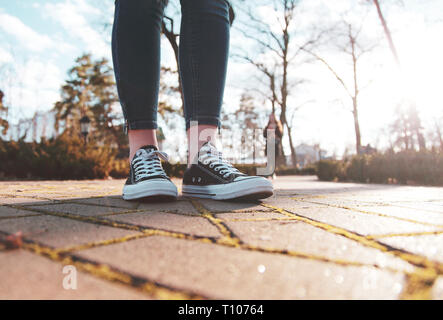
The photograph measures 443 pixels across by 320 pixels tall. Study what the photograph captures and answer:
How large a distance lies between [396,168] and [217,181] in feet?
23.4

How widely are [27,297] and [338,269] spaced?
1.55 feet

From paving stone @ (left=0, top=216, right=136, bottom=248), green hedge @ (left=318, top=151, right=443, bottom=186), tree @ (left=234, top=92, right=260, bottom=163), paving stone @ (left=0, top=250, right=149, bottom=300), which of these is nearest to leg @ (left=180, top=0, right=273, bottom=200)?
paving stone @ (left=0, top=216, right=136, bottom=248)

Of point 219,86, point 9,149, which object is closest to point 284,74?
point 9,149

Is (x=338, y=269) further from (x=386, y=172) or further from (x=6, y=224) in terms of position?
(x=386, y=172)

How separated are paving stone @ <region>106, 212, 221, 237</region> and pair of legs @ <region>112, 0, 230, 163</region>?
66 cm

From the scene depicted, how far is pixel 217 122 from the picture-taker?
5.08 ft

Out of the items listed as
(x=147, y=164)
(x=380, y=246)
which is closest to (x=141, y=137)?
(x=147, y=164)

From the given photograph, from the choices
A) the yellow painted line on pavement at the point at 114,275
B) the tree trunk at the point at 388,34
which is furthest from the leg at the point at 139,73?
the tree trunk at the point at 388,34

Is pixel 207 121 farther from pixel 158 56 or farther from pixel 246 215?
pixel 246 215

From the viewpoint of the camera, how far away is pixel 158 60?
4.94 feet

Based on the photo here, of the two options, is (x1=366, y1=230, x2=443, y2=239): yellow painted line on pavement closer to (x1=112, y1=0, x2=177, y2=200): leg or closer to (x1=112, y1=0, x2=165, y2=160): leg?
(x1=112, y1=0, x2=177, y2=200): leg

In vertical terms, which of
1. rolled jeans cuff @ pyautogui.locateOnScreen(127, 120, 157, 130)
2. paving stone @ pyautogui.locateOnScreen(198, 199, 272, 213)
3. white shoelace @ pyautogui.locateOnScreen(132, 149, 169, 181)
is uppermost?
rolled jeans cuff @ pyautogui.locateOnScreen(127, 120, 157, 130)

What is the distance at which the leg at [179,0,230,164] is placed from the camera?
1.45 metres

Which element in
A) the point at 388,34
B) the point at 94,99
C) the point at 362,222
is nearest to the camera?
the point at 362,222
